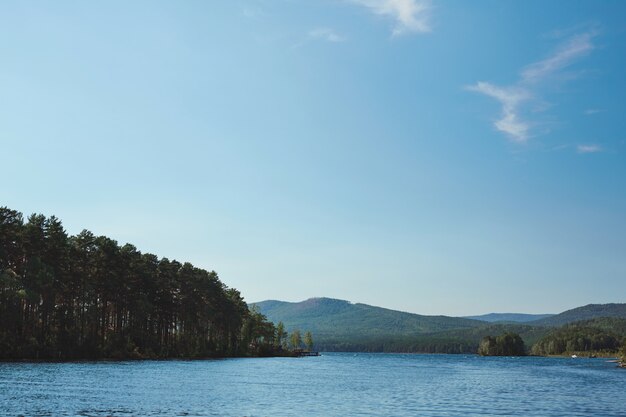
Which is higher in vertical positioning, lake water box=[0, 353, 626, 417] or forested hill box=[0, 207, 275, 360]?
forested hill box=[0, 207, 275, 360]

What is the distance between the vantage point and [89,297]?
12744 cm

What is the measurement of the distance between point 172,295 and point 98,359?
43429 mm

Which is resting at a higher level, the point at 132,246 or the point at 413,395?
the point at 132,246

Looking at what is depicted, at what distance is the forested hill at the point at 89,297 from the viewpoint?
10144 cm

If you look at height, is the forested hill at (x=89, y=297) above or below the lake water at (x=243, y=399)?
above

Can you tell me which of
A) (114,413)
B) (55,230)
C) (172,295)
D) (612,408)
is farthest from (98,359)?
(612,408)

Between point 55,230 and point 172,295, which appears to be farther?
point 172,295

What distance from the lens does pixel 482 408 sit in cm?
5688

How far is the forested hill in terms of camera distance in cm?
10144

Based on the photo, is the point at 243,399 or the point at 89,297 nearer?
the point at 243,399

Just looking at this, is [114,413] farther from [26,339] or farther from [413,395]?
[26,339]

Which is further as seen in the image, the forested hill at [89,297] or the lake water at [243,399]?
the forested hill at [89,297]

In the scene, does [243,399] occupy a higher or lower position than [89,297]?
lower

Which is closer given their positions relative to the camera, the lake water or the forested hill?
the lake water
